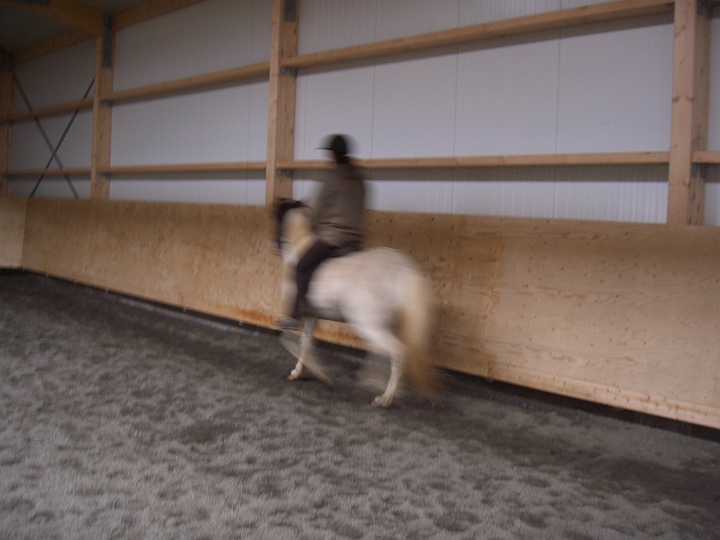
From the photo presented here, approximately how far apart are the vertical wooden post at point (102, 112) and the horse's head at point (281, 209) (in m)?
7.54

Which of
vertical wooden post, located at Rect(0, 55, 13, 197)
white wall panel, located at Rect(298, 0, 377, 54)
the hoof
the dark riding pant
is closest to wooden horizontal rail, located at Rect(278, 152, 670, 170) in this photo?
white wall panel, located at Rect(298, 0, 377, 54)

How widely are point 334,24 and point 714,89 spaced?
451 cm

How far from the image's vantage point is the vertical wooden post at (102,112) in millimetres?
11445

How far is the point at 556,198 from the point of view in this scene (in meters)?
5.97

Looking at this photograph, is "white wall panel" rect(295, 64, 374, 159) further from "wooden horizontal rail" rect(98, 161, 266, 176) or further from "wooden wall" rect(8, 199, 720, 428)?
"wooden wall" rect(8, 199, 720, 428)

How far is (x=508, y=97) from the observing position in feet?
20.5

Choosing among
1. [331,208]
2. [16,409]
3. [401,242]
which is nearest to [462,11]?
[401,242]

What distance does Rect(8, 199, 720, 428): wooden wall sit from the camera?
172 inches

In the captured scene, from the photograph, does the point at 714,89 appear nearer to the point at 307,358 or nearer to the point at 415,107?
the point at 415,107

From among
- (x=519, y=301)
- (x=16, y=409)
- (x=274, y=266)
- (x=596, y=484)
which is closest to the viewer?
(x=596, y=484)

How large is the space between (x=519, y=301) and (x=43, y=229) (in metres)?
9.58

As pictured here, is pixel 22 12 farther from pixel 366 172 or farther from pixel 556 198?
pixel 556 198

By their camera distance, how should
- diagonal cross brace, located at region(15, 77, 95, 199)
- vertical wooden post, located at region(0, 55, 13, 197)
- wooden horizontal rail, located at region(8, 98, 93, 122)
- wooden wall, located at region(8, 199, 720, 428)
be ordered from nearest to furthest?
wooden wall, located at region(8, 199, 720, 428) < wooden horizontal rail, located at region(8, 98, 93, 122) < diagonal cross brace, located at region(15, 77, 95, 199) < vertical wooden post, located at region(0, 55, 13, 197)

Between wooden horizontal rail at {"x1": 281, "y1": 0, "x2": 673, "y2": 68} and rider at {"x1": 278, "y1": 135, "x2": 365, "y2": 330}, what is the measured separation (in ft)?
7.45
